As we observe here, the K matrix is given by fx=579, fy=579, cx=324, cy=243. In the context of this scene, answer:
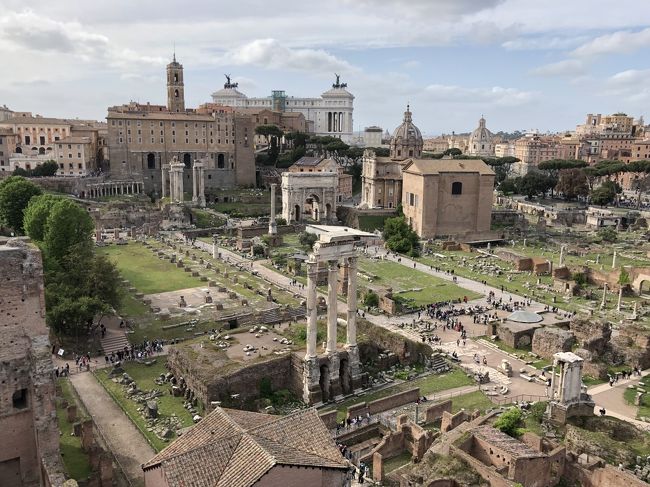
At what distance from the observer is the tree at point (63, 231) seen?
39062 millimetres

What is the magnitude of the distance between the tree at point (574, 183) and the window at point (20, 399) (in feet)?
294

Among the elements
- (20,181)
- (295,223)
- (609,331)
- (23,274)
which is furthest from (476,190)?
(23,274)

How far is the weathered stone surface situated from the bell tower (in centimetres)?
8191

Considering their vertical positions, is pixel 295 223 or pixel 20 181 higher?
pixel 20 181

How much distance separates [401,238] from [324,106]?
98.2 m

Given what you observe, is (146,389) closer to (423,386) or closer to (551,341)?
(423,386)

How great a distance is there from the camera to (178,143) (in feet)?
304

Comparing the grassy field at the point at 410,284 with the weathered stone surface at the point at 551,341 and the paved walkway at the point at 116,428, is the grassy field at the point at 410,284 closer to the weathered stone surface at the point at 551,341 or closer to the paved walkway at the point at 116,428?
the weathered stone surface at the point at 551,341

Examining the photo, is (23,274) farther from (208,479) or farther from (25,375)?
(208,479)

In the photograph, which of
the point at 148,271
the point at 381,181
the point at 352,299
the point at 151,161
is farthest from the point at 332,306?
the point at 151,161

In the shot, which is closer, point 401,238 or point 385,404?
point 385,404

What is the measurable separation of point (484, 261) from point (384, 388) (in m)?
32.7

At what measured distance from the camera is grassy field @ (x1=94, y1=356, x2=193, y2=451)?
24562 millimetres

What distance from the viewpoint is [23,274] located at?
18.3m
